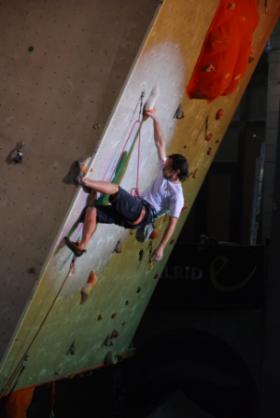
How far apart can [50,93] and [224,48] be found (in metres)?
0.92

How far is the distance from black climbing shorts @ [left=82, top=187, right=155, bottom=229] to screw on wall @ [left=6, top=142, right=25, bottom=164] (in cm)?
41

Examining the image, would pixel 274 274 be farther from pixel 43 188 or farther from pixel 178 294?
pixel 43 188

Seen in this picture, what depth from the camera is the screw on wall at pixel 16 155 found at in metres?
3.02

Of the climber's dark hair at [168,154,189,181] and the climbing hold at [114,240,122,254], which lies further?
the climbing hold at [114,240,122,254]

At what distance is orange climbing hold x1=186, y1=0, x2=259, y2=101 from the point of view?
328 centimetres

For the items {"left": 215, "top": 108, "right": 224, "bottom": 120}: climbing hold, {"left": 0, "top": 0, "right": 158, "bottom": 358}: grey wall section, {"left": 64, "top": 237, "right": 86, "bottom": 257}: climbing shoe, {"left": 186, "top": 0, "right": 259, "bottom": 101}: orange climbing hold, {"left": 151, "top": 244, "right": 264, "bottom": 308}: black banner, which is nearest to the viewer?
{"left": 0, "top": 0, "right": 158, "bottom": 358}: grey wall section

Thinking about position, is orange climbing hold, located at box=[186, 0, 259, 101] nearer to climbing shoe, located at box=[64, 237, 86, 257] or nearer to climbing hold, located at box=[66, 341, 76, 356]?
climbing shoe, located at box=[64, 237, 86, 257]

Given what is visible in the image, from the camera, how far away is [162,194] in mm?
3408

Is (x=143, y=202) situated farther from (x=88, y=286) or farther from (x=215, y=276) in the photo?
(x=215, y=276)

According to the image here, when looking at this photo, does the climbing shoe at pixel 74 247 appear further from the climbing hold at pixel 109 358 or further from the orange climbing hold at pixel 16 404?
the climbing hold at pixel 109 358

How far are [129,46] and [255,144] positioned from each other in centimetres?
544

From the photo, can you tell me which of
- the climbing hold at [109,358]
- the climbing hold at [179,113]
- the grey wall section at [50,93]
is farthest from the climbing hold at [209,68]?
the climbing hold at [109,358]

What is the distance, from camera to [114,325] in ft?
15.4

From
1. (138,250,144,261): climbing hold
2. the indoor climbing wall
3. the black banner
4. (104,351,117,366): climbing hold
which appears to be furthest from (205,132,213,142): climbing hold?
(104,351,117,366): climbing hold
